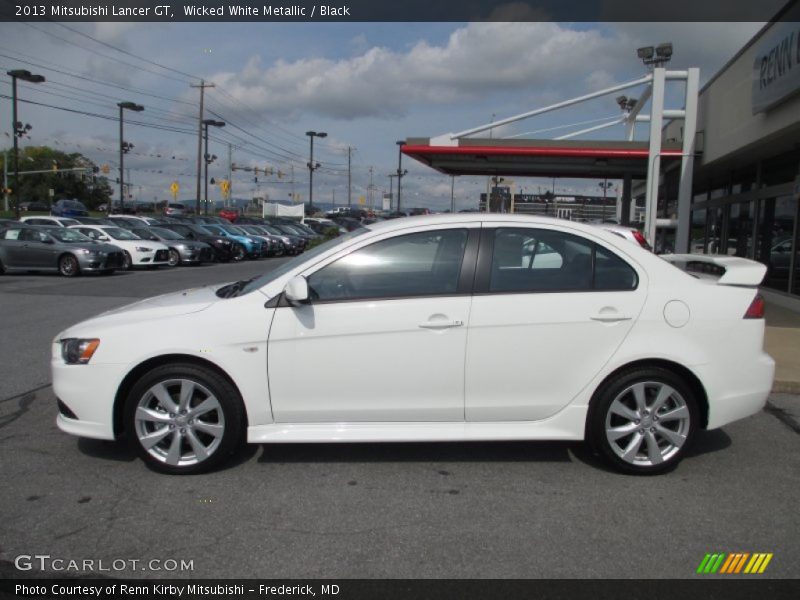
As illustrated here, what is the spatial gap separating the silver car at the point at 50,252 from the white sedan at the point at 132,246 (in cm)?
157

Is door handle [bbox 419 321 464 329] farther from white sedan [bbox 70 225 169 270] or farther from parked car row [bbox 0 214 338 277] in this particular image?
white sedan [bbox 70 225 169 270]

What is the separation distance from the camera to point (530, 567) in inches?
129

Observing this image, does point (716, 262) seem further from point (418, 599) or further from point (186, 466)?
point (186, 466)

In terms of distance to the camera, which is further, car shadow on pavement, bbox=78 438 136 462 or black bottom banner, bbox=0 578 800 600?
car shadow on pavement, bbox=78 438 136 462

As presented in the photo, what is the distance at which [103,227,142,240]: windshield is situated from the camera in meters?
21.9

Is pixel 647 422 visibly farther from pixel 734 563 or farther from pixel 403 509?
pixel 403 509

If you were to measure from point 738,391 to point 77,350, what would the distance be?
14.3 feet

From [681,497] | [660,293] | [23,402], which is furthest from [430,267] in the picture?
[23,402]

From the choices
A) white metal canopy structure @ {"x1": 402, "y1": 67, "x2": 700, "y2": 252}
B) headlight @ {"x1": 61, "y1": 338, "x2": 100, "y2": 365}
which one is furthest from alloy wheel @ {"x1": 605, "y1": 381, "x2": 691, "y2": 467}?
white metal canopy structure @ {"x1": 402, "y1": 67, "x2": 700, "y2": 252}

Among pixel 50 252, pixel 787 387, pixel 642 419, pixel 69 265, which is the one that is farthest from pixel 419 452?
pixel 50 252

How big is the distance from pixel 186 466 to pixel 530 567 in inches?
89.4

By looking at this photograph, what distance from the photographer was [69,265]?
61.4 feet

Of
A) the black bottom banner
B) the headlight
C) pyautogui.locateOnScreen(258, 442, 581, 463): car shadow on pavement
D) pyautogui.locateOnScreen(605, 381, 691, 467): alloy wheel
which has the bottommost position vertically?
the black bottom banner

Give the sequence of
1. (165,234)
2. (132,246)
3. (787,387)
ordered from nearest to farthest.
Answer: (787,387), (132,246), (165,234)
